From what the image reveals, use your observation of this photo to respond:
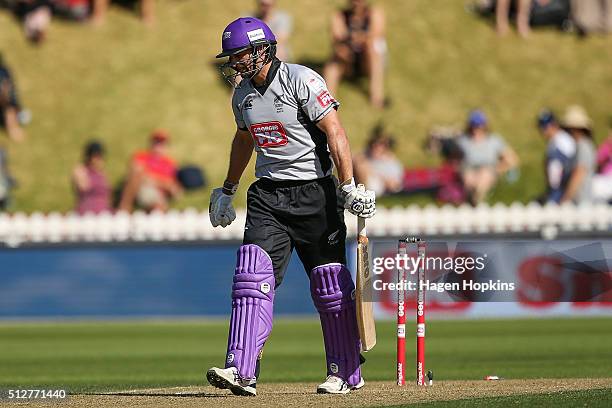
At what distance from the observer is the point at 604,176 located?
21.3 m

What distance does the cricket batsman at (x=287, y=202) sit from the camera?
865 centimetres

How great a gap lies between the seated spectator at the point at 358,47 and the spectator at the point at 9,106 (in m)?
5.32

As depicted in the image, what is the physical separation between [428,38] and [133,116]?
19.8 ft

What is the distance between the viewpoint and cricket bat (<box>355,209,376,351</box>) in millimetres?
8805

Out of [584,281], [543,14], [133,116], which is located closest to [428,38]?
[543,14]

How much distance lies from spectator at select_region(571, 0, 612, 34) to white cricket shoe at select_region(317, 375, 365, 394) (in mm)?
20025

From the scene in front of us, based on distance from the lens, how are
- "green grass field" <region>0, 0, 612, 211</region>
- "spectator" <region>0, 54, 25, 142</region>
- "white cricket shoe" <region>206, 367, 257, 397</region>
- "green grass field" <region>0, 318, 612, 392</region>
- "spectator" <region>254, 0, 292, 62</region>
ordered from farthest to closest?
1. "green grass field" <region>0, 0, 612, 211</region>
2. "spectator" <region>0, 54, 25, 142</region>
3. "spectator" <region>254, 0, 292, 62</region>
4. "green grass field" <region>0, 318, 612, 392</region>
5. "white cricket shoe" <region>206, 367, 257, 397</region>

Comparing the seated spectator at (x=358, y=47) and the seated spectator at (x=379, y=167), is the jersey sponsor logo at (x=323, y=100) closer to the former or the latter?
the seated spectator at (x=379, y=167)

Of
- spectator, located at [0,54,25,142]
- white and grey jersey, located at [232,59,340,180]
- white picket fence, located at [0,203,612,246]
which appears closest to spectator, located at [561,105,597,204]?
white picket fence, located at [0,203,612,246]

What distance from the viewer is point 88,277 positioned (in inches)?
791

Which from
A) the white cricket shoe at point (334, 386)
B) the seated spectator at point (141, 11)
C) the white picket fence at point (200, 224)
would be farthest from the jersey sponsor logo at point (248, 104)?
the seated spectator at point (141, 11)

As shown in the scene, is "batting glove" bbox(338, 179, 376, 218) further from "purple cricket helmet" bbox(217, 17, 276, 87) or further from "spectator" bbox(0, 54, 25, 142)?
"spectator" bbox(0, 54, 25, 142)

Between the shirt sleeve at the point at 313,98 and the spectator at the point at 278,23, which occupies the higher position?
the spectator at the point at 278,23

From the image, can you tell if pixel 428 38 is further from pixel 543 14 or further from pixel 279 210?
pixel 279 210
